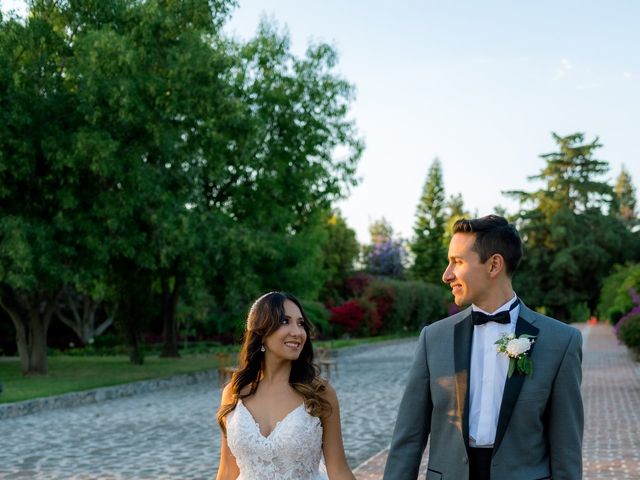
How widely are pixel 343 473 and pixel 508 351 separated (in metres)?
1.23

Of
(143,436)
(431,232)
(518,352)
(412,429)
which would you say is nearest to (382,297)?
(431,232)

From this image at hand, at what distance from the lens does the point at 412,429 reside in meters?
3.92

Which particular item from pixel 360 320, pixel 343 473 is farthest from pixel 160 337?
pixel 343 473

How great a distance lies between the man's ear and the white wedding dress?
4.13 feet

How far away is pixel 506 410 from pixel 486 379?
A: 0.56 ft

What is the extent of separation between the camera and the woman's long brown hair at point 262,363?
14.7 ft

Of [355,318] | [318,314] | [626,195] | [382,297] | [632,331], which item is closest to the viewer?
[632,331]

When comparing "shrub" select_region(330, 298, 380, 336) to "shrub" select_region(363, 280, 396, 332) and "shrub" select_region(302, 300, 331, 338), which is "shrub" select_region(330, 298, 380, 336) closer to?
"shrub" select_region(302, 300, 331, 338)

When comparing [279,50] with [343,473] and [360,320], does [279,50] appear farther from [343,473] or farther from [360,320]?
[343,473]

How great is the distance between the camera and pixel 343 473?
14.9 ft

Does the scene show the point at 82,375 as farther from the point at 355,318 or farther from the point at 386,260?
the point at 386,260

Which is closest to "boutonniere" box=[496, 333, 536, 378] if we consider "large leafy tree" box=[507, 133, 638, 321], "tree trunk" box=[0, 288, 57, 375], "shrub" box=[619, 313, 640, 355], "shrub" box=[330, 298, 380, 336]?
"shrub" box=[619, 313, 640, 355]

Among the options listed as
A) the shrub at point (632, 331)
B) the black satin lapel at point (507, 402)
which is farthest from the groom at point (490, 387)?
the shrub at point (632, 331)

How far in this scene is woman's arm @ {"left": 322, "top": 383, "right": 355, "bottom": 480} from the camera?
4.54 meters
